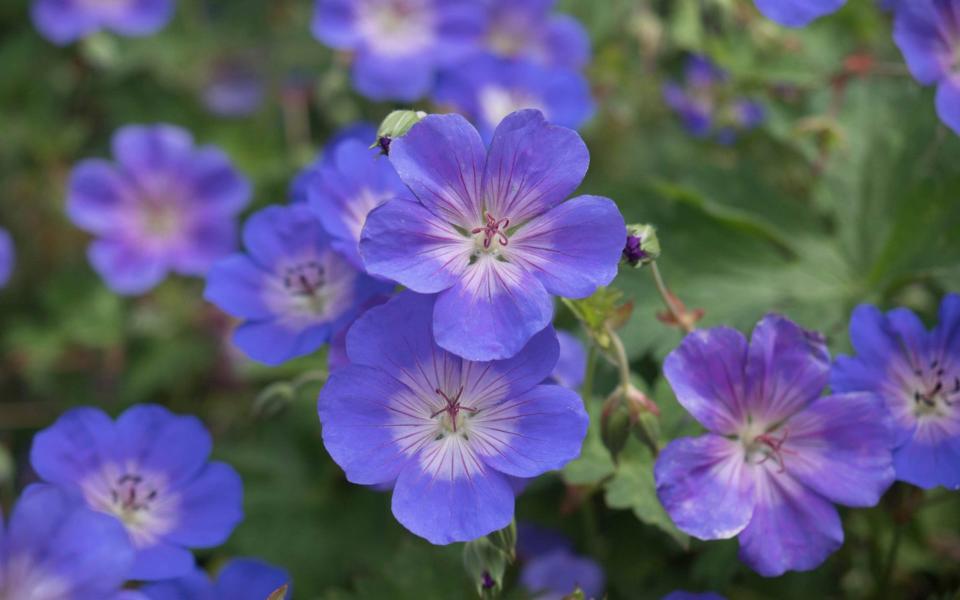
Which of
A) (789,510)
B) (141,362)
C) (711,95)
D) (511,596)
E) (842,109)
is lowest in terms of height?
(511,596)

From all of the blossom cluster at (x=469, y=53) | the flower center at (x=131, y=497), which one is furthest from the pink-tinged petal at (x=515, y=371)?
the blossom cluster at (x=469, y=53)

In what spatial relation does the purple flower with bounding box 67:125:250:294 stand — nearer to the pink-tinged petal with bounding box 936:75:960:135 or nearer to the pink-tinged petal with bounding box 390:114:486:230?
the pink-tinged petal with bounding box 390:114:486:230

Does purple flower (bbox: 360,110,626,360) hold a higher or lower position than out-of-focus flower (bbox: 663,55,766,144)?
lower

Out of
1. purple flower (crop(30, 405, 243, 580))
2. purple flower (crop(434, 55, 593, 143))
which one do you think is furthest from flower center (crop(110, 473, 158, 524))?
purple flower (crop(434, 55, 593, 143))

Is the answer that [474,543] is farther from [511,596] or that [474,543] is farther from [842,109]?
[842,109]

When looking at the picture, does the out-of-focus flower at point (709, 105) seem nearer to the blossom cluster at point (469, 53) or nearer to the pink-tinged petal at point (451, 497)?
the blossom cluster at point (469, 53)

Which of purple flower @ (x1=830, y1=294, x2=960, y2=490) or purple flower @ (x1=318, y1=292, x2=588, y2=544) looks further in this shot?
purple flower @ (x1=830, y1=294, x2=960, y2=490)

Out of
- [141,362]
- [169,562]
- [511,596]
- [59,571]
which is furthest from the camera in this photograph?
[141,362]

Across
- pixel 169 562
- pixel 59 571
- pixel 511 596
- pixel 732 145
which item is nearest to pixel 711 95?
pixel 732 145
